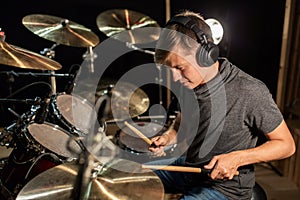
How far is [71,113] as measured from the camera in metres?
1.66

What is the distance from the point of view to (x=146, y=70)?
9.86ft

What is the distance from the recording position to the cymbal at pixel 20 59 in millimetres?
1505

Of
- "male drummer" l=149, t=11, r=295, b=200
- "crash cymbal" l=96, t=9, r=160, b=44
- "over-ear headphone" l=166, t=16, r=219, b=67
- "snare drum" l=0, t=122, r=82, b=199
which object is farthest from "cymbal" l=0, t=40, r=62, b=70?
"crash cymbal" l=96, t=9, r=160, b=44

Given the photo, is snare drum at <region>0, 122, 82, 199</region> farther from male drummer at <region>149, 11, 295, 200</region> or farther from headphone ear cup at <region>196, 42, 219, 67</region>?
headphone ear cup at <region>196, 42, 219, 67</region>

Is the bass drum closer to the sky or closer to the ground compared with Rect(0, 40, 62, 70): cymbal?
closer to the ground

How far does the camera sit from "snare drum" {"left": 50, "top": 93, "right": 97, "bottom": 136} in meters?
1.53

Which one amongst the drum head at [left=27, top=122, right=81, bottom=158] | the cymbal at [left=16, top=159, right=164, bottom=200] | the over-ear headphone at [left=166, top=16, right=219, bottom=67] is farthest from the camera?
the drum head at [left=27, top=122, right=81, bottom=158]

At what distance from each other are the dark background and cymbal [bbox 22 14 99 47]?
0.60m

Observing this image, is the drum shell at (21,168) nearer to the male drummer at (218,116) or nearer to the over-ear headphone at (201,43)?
the male drummer at (218,116)

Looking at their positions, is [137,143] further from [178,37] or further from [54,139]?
[178,37]

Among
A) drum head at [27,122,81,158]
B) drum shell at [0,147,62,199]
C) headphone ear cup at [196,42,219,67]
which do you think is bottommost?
drum shell at [0,147,62,199]

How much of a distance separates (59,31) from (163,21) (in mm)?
1112

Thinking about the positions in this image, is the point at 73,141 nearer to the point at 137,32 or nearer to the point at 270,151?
the point at 270,151

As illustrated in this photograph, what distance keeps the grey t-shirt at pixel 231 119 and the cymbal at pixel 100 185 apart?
0.30 metres
